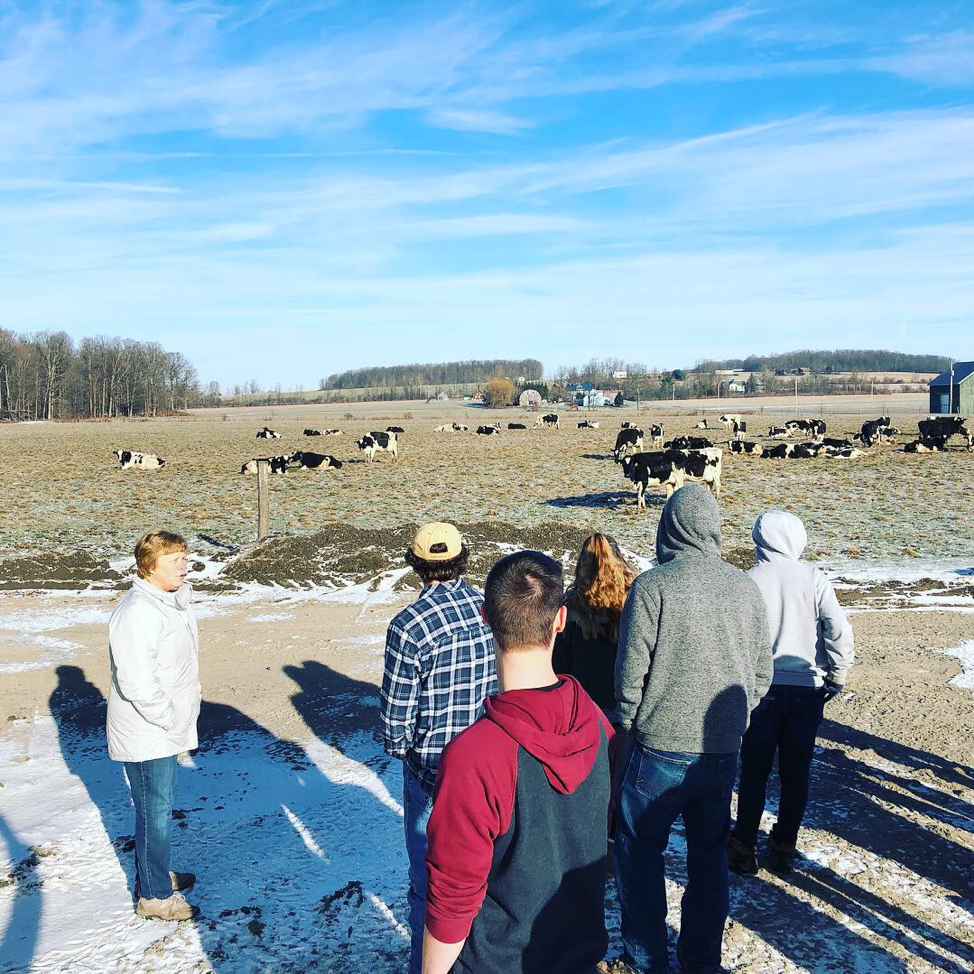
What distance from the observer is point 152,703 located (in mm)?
4215

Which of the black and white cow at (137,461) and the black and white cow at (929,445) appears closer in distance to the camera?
the black and white cow at (137,461)

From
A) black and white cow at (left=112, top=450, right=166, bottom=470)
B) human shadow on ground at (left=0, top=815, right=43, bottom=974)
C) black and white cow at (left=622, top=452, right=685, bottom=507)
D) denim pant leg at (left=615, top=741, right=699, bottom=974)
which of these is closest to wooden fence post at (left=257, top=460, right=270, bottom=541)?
black and white cow at (left=622, top=452, right=685, bottom=507)

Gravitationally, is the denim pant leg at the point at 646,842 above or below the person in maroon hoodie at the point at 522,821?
below

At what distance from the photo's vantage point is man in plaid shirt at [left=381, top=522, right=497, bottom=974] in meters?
3.49

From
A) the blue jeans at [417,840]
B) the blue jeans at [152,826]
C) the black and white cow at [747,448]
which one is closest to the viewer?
the blue jeans at [417,840]

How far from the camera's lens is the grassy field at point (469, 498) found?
15.6 m

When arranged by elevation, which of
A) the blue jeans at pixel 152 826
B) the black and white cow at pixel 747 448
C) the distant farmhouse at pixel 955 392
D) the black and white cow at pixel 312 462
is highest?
the distant farmhouse at pixel 955 392

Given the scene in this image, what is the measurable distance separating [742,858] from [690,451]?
1899 centimetres

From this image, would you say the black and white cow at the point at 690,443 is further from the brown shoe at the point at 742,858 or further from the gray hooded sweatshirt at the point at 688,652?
the gray hooded sweatshirt at the point at 688,652

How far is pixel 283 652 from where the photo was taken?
9.02 meters

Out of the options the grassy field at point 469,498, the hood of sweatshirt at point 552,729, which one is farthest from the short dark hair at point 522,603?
the grassy field at point 469,498

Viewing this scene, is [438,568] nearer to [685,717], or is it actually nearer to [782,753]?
[685,717]

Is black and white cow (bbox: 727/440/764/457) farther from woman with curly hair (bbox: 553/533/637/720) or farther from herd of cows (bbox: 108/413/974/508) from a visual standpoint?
woman with curly hair (bbox: 553/533/637/720)

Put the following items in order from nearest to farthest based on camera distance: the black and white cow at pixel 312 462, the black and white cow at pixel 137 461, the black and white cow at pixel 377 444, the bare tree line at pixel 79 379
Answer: the black and white cow at pixel 137 461
the black and white cow at pixel 312 462
the black and white cow at pixel 377 444
the bare tree line at pixel 79 379
